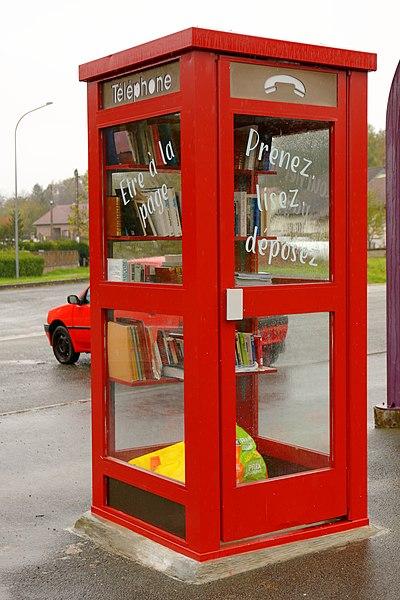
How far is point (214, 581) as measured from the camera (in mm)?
4988

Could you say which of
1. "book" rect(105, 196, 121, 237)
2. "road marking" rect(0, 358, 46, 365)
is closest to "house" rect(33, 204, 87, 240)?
"road marking" rect(0, 358, 46, 365)

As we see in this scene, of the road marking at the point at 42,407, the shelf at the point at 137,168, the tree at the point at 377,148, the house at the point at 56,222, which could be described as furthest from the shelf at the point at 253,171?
the house at the point at 56,222

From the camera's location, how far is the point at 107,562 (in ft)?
17.5

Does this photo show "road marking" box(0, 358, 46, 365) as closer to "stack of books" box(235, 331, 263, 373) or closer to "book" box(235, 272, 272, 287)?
"stack of books" box(235, 331, 263, 373)

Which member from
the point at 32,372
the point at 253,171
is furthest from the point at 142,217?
the point at 32,372

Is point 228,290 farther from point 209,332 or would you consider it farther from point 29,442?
point 29,442

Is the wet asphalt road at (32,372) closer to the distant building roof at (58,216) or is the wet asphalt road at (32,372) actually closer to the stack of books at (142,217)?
the stack of books at (142,217)

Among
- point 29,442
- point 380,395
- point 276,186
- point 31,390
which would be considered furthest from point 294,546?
point 31,390

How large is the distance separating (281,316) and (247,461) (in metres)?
0.87

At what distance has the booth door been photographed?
521 centimetres

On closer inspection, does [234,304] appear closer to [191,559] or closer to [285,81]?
[285,81]

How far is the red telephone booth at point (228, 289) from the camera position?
5.10m

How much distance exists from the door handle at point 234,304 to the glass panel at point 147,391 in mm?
305

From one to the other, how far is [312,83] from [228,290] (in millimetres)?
1310
